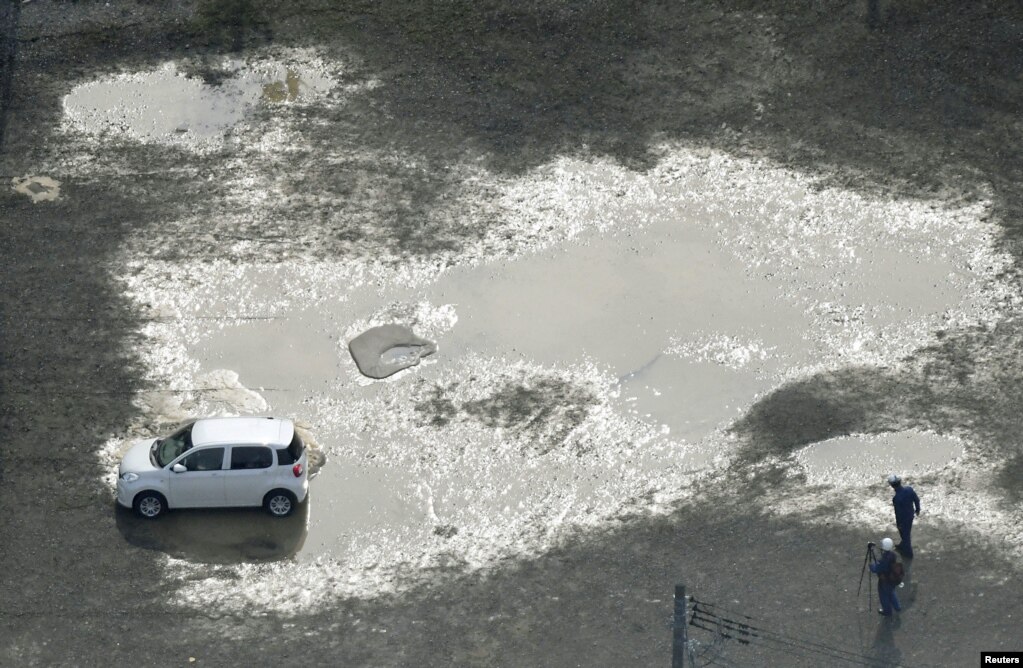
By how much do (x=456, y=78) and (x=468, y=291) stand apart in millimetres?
7356

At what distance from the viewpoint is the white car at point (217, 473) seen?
25.4m

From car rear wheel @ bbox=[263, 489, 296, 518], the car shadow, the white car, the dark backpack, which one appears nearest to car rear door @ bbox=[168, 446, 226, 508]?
the white car

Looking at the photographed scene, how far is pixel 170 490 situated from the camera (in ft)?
83.6

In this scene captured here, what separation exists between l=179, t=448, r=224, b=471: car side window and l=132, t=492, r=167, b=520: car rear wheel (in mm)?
810

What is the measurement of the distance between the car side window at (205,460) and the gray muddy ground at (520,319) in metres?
1.16

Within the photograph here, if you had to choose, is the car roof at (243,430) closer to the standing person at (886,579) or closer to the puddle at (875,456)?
the puddle at (875,456)

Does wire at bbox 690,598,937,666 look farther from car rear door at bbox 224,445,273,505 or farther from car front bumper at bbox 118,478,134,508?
car front bumper at bbox 118,478,134,508

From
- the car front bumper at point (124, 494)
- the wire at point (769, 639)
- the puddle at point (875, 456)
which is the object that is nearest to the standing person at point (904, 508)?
the puddle at point (875, 456)

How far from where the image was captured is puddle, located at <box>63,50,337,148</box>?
33969mm

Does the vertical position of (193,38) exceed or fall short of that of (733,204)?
it exceeds it

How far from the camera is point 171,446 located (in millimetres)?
25781

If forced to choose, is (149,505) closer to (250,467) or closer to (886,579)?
(250,467)

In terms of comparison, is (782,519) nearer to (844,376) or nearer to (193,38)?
(844,376)

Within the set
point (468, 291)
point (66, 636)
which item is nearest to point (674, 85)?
point (468, 291)
